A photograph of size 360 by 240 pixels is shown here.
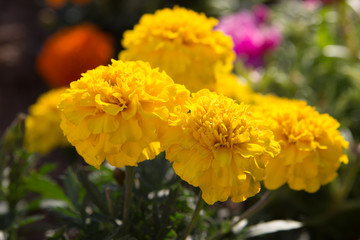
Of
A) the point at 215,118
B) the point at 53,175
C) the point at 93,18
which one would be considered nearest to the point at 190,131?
the point at 215,118

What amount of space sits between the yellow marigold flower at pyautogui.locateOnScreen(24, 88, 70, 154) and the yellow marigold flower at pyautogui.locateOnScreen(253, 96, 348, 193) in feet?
3.04

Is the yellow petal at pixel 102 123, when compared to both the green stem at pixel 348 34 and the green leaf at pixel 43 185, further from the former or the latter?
the green stem at pixel 348 34

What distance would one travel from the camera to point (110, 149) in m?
0.71

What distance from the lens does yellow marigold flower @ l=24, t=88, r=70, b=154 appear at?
63.3 inches

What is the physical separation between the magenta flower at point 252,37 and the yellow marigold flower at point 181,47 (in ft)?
3.27

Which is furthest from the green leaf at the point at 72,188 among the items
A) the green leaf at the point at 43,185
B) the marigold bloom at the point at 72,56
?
the marigold bloom at the point at 72,56

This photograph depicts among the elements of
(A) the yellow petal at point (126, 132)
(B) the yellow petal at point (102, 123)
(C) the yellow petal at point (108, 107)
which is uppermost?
(C) the yellow petal at point (108, 107)

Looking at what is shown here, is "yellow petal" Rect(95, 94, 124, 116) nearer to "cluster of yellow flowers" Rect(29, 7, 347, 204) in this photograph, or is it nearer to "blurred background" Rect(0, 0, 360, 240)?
"cluster of yellow flowers" Rect(29, 7, 347, 204)

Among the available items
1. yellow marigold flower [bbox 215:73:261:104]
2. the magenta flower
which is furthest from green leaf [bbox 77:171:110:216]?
the magenta flower

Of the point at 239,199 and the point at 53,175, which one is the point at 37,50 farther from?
the point at 239,199

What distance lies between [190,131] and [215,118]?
0.05 meters

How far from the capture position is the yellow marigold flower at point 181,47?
1.03 meters

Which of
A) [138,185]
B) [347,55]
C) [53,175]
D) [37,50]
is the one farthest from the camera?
[37,50]

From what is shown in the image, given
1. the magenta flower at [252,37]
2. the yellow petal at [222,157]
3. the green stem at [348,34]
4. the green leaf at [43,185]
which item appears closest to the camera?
the yellow petal at [222,157]
